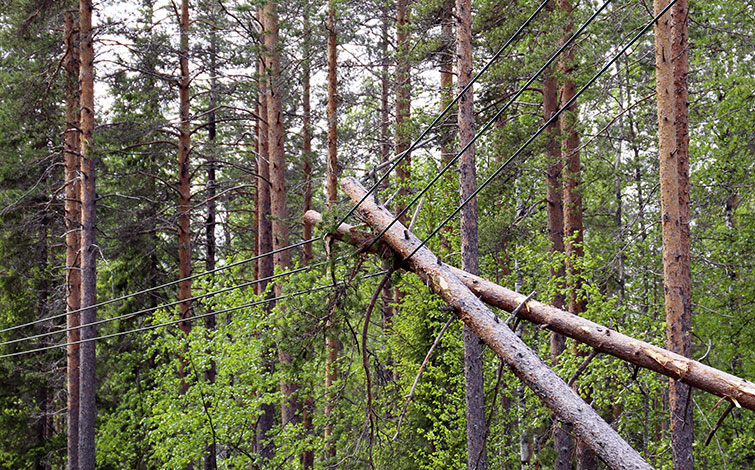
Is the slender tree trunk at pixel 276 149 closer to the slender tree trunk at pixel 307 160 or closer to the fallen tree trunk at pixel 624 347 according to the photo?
the slender tree trunk at pixel 307 160

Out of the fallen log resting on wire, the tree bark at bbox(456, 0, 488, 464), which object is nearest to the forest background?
the tree bark at bbox(456, 0, 488, 464)

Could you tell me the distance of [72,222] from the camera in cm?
1272

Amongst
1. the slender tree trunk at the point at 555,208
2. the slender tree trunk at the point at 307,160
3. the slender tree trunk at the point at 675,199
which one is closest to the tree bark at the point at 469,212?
the slender tree trunk at the point at 555,208

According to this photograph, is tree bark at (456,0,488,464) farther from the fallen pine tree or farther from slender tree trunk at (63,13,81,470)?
slender tree trunk at (63,13,81,470)

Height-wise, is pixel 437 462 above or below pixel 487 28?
below

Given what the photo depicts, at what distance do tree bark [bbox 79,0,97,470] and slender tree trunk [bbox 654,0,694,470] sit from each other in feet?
33.4

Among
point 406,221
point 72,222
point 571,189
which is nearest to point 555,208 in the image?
point 571,189

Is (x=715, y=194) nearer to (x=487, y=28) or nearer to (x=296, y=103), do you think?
(x=487, y=28)

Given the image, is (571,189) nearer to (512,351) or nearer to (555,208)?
(555,208)

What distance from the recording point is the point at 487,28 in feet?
40.2

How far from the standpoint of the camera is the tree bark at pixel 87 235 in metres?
11.4

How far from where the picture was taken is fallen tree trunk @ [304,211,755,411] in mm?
4102

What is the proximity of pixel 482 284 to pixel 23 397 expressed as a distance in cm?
1850

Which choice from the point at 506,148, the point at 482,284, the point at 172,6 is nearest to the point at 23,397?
the point at 172,6
